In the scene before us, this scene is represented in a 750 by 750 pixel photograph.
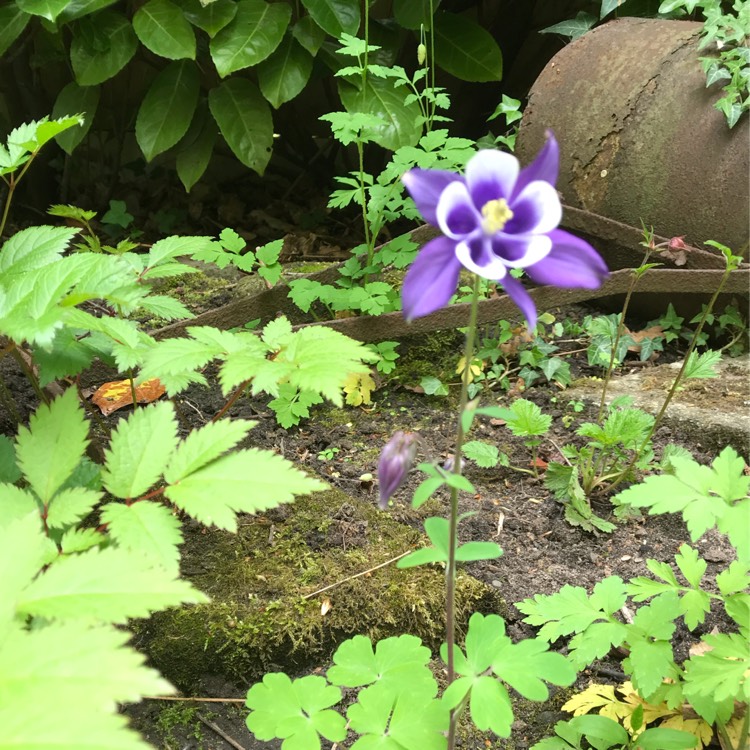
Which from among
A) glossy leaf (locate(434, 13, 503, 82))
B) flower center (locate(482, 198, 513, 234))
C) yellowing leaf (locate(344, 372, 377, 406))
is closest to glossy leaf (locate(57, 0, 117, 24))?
glossy leaf (locate(434, 13, 503, 82))

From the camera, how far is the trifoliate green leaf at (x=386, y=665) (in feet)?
3.37

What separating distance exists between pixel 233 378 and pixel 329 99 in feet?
10.2

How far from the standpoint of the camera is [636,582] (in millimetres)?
1194

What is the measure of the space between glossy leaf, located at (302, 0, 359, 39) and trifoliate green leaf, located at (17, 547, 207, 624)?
2714 mm

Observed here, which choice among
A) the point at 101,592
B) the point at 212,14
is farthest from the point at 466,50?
the point at 101,592

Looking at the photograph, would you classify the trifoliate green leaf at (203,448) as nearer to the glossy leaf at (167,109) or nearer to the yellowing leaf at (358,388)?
the yellowing leaf at (358,388)

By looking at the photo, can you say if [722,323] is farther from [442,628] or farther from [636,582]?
[442,628]

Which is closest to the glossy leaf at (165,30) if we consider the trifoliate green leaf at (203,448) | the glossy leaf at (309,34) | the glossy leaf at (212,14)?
the glossy leaf at (212,14)

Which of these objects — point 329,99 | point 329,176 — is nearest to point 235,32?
point 329,99

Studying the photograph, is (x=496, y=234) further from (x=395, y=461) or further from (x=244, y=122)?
(x=244, y=122)

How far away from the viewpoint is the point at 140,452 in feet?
3.23

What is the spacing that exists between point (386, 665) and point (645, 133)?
196 cm

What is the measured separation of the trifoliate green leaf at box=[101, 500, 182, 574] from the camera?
→ 2.82 ft

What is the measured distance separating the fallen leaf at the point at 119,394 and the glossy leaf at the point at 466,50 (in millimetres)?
2205
